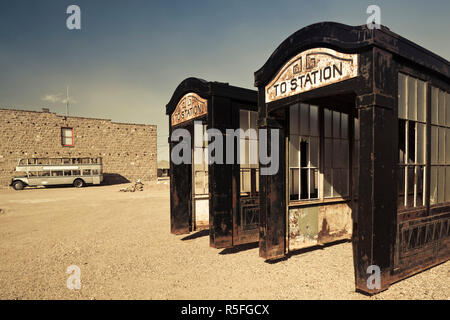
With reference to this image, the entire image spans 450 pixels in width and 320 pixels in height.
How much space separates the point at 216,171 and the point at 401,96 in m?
3.26

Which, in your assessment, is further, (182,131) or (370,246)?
(182,131)

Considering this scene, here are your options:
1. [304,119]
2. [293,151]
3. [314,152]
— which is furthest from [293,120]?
[314,152]

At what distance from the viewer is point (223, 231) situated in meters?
5.03

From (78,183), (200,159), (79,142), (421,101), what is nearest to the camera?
(421,101)

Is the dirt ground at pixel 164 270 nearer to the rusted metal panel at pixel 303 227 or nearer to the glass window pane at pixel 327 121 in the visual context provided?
the rusted metal panel at pixel 303 227

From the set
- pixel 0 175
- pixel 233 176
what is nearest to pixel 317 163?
pixel 233 176

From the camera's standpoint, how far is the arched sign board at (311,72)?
3297 millimetres

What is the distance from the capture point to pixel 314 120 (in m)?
5.30

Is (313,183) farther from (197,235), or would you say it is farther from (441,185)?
(197,235)

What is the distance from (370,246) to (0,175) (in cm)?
2597

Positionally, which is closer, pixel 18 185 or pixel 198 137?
pixel 198 137

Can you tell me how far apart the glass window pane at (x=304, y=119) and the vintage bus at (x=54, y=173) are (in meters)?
19.5

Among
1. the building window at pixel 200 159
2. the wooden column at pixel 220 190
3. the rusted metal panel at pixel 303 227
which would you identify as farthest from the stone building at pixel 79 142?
the rusted metal panel at pixel 303 227
